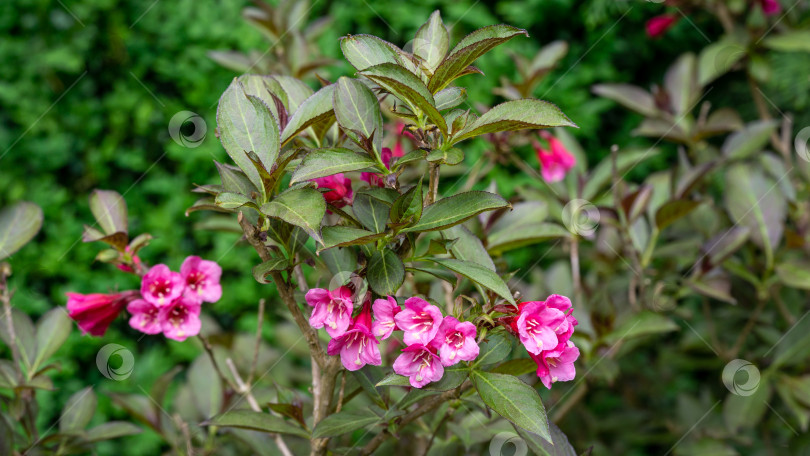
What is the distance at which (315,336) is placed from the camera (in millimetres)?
850

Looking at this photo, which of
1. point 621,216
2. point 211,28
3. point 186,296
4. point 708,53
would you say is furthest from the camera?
point 211,28

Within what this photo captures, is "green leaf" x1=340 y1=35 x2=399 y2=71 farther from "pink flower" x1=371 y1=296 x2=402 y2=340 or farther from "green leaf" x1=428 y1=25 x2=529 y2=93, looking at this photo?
"pink flower" x1=371 y1=296 x2=402 y2=340

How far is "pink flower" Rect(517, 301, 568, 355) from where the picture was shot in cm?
72

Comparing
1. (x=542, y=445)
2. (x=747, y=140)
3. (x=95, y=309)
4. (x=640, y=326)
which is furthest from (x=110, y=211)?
(x=747, y=140)

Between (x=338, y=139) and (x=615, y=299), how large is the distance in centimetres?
95

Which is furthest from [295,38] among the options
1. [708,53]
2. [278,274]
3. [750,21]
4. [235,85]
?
[750,21]

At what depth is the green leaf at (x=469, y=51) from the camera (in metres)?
0.70

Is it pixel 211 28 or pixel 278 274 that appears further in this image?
pixel 211 28

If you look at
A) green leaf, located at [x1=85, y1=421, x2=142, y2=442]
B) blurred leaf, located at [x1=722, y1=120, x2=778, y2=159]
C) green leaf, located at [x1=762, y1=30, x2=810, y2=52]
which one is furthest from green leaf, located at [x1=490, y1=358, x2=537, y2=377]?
green leaf, located at [x1=762, y1=30, x2=810, y2=52]

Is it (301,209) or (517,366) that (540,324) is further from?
(301,209)

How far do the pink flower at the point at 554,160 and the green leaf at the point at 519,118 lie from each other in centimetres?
97

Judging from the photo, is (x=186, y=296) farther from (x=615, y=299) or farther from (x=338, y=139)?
(x=615, y=299)

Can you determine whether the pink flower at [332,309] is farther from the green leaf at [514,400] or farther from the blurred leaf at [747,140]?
the blurred leaf at [747,140]

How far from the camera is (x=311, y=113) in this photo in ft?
2.66
